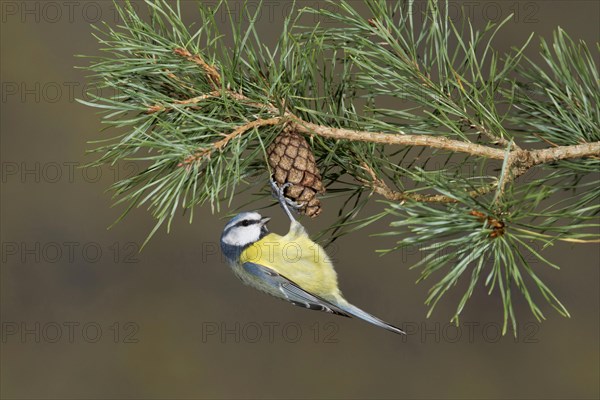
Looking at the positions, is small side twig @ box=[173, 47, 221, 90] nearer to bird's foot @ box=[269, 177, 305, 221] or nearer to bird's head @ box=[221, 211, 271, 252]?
bird's foot @ box=[269, 177, 305, 221]

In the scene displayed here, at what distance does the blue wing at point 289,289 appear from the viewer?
3.56ft

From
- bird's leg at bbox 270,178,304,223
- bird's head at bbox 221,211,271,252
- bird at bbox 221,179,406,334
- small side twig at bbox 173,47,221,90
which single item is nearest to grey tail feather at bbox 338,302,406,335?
bird at bbox 221,179,406,334

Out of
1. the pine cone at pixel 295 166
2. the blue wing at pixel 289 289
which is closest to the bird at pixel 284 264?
the blue wing at pixel 289 289

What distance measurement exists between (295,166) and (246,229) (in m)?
0.28

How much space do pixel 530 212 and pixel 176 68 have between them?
0.40 metres

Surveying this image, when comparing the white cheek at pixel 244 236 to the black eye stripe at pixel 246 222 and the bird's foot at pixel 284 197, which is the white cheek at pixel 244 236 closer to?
the black eye stripe at pixel 246 222

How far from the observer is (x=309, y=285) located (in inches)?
44.3

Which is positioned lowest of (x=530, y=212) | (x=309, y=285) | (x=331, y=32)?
(x=309, y=285)

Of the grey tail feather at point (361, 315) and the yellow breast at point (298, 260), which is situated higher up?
the yellow breast at point (298, 260)

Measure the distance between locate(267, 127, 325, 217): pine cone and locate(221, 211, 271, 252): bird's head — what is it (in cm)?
19

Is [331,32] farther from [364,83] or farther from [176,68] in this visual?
[176,68]

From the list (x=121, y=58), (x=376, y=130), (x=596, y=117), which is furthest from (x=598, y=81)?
(x=121, y=58)

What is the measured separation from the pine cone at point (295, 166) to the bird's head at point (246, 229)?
0.61 ft

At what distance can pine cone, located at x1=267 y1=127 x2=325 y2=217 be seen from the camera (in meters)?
0.87
